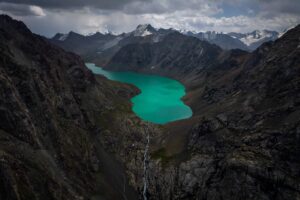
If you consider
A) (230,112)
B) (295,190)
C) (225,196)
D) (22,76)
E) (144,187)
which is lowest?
(144,187)

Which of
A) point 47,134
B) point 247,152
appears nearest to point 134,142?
point 47,134

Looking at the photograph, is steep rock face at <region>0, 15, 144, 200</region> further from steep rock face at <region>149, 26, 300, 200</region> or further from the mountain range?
steep rock face at <region>149, 26, 300, 200</region>

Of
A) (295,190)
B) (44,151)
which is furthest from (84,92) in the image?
(295,190)

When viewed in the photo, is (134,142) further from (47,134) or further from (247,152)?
(247,152)

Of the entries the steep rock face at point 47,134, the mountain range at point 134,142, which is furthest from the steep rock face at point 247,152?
the steep rock face at point 47,134

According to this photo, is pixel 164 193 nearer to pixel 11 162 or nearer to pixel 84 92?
pixel 11 162

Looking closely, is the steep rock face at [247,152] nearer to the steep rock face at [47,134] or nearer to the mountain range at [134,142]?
the mountain range at [134,142]

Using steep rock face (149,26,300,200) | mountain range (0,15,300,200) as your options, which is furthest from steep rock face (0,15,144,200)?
steep rock face (149,26,300,200)
